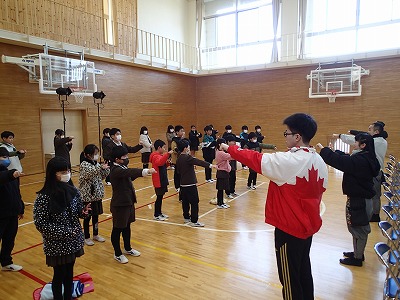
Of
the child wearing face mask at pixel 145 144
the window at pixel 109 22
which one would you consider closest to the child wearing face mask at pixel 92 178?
the child wearing face mask at pixel 145 144

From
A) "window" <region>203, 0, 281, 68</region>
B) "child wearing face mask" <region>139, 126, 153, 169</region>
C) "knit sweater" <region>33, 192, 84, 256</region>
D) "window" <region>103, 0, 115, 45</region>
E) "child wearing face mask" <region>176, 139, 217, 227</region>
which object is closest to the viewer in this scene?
"knit sweater" <region>33, 192, 84, 256</region>

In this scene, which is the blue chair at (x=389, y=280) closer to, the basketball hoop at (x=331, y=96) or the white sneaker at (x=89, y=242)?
the white sneaker at (x=89, y=242)

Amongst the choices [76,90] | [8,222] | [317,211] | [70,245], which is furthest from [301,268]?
[76,90]

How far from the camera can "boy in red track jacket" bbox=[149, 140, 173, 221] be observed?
475 cm

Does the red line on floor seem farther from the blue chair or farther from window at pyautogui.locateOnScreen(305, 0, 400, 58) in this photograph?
window at pyautogui.locateOnScreen(305, 0, 400, 58)

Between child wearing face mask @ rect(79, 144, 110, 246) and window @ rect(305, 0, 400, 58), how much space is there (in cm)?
1194

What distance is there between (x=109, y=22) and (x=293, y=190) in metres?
12.6

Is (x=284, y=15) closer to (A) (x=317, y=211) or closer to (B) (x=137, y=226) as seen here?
(B) (x=137, y=226)

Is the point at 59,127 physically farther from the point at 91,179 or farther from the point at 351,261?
the point at 351,261

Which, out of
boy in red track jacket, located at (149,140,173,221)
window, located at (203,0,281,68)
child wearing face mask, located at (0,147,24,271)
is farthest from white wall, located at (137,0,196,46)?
child wearing face mask, located at (0,147,24,271)

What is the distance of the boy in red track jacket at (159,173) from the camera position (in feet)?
15.6

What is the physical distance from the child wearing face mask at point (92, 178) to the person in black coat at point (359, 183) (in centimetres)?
290

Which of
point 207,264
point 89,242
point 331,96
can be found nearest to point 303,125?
point 207,264

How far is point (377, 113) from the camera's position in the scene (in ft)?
Answer: 39.2
